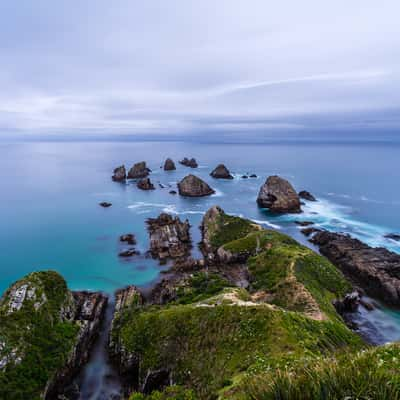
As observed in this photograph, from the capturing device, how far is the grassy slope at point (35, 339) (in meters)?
21.0

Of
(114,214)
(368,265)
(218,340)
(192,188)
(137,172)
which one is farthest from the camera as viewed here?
(137,172)

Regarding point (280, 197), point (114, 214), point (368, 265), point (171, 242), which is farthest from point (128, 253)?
point (280, 197)

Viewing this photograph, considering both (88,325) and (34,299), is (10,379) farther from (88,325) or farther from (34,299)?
(88,325)

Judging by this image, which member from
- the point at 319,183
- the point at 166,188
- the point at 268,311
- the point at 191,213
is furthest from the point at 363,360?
the point at 319,183

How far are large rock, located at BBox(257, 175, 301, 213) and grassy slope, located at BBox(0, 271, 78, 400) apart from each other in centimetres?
6338

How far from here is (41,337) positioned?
24578mm

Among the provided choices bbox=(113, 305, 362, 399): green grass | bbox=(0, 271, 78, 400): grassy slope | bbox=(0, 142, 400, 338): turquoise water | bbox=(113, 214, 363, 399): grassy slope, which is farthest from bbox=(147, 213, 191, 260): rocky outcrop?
bbox=(0, 271, 78, 400): grassy slope

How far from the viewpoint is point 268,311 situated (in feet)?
78.0

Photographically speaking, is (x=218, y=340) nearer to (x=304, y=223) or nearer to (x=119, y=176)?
(x=304, y=223)

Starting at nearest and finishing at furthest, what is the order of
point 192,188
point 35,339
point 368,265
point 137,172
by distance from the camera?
point 35,339, point 368,265, point 192,188, point 137,172

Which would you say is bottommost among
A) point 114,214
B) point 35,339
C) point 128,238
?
point 128,238

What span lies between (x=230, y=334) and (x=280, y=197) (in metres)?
61.8

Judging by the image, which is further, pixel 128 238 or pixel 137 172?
pixel 137 172

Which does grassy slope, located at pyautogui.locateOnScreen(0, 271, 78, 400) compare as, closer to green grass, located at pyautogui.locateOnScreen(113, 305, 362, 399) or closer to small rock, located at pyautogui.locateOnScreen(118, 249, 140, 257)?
green grass, located at pyautogui.locateOnScreen(113, 305, 362, 399)
